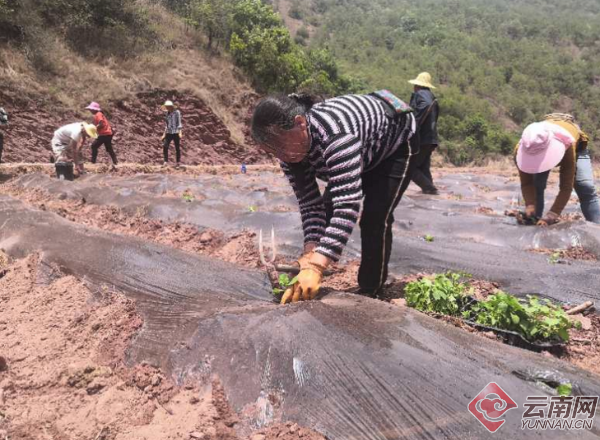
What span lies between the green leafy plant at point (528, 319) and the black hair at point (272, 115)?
1363mm

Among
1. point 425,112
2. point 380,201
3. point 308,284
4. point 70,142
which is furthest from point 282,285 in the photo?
point 70,142

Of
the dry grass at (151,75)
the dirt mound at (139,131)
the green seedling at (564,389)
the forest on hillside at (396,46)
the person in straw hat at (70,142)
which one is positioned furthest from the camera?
the forest on hillside at (396,46)

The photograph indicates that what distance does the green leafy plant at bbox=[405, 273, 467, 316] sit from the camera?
258 centimetres

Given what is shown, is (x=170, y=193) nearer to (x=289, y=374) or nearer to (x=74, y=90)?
(x=289, y=374)

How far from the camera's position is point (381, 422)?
4.92 feet

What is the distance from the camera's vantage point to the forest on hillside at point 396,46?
14.0 meters

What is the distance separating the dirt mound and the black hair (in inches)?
419

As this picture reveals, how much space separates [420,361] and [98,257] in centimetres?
215

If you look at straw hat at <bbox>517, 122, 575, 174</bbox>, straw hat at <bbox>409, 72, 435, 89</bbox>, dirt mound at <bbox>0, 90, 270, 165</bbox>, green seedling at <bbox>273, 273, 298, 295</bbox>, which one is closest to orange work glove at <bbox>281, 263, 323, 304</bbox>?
green seedling at <bbox>273, 273, 298, 295</bbox>

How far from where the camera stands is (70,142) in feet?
25.6

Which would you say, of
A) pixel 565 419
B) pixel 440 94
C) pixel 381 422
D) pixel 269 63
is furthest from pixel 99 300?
pixel 440 94

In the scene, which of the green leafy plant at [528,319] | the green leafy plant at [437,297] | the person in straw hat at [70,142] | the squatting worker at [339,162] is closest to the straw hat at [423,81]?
the squatting worker at [339,162]

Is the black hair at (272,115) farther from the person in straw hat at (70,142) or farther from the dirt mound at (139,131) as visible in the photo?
the dirt mound at (139,131)

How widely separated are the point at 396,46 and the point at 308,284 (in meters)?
58.9
